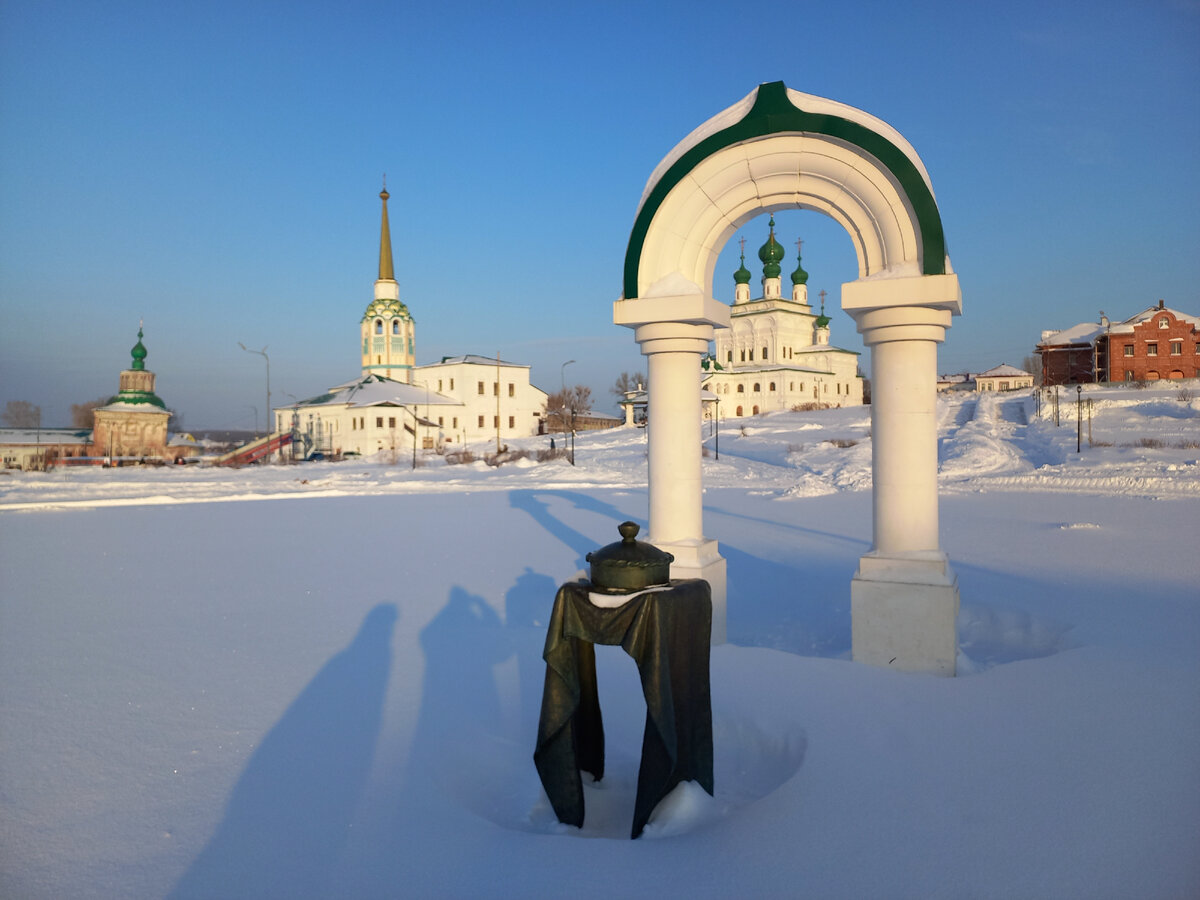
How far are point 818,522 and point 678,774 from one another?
1114cm

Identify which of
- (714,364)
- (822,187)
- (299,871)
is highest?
(714,364)

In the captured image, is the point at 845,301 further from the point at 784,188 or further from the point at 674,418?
the point at 674,418

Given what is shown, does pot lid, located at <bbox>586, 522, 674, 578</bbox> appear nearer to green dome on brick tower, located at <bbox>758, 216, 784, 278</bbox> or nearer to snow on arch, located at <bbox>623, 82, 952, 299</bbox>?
snow on arch, located at <bbox>623, 82, 952, 299</bbox>

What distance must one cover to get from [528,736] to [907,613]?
304 centimetres

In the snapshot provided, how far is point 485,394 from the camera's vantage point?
204 ft

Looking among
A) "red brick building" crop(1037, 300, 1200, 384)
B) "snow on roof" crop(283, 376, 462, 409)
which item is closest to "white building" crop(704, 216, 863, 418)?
"red brick building" crop(1037, 300, 1200, 384)

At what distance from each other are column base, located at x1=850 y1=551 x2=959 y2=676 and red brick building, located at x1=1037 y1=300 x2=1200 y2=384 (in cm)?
4985

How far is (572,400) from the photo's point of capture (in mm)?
88750

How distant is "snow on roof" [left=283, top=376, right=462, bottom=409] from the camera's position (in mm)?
52625

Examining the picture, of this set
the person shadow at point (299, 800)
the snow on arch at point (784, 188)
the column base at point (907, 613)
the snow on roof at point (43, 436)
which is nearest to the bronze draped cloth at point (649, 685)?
the person shadow at point (299, 800)

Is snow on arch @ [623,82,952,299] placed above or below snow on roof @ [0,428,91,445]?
above

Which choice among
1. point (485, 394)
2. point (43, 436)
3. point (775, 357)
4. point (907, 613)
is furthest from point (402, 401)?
point (907, 613)

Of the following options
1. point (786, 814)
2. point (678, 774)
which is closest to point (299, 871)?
point (678, 774)

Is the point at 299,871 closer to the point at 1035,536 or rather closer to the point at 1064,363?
the point at 1035,536
